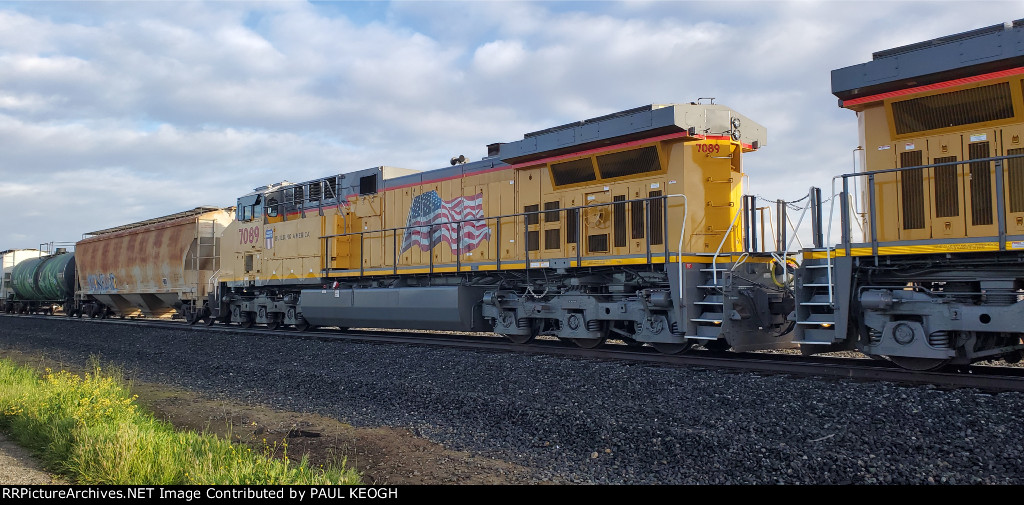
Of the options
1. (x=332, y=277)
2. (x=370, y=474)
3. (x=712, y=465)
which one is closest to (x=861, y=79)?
(x=712, y=465)

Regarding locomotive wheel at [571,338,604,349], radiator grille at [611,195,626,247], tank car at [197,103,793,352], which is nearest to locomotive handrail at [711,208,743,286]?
tank car at [197,103,793,352]

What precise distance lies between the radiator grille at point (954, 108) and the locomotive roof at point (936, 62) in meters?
0.19

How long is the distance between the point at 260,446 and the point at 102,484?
1336 millimetres

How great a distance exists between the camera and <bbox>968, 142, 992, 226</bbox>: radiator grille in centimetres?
647

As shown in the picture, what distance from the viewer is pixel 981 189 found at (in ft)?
21.4

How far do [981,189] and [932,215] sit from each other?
1.58 feet

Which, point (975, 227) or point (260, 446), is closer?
point (260, 446)

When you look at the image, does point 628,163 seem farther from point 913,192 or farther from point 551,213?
point 913,192

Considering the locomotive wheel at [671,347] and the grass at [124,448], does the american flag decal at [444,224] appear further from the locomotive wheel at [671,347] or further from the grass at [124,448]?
the grass at [124,448]

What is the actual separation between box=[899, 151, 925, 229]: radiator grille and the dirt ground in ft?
16.3

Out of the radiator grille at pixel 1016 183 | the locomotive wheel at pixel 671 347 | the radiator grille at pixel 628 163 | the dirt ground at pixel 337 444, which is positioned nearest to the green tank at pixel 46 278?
the dirt ground at pixel 337 444

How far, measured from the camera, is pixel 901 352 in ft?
21.3

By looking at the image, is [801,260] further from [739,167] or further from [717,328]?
[739,167]

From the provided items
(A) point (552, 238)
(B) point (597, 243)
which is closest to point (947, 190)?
(B) point (597, 243)
